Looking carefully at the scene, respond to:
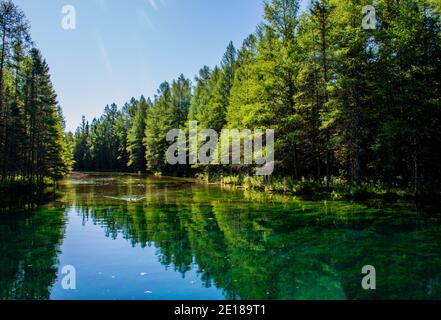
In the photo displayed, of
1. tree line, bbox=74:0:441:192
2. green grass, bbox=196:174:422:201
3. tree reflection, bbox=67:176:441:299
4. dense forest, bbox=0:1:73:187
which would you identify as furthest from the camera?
dense forest, bbox=0:1:73:187

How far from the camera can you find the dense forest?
87.7 feet

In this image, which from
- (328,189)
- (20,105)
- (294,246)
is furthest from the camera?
(20,105)

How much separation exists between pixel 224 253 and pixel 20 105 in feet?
115

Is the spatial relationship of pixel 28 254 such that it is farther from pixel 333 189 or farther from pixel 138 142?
pixel 138 142

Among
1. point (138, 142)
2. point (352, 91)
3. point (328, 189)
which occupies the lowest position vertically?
point (328, 189)

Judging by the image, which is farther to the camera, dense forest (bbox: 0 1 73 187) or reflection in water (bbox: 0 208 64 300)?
dense forest (bbox: 0 1 73 187)

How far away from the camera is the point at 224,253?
10.9 meters

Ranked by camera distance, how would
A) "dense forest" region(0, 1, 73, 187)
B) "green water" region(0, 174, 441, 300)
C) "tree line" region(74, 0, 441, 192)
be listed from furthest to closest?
"dense forest" region(0, 1, 73, 187) < "tree line" region(74, 0, 441, 192) < "green water" region(0, 174, 441, 300)

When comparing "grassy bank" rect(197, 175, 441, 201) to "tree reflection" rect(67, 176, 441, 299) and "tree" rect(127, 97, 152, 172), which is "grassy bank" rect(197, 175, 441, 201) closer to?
"tree reflection" rect(67, 176, 441, 299)

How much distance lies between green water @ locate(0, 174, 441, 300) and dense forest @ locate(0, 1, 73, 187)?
14169 mm

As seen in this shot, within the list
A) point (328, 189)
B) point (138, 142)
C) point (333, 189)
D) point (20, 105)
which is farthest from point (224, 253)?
point (138, 142)

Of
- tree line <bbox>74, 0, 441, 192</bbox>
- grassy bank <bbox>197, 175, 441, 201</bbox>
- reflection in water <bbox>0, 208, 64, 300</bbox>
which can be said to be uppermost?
tree line <bbox>74, 0, 441, 192</bbox>

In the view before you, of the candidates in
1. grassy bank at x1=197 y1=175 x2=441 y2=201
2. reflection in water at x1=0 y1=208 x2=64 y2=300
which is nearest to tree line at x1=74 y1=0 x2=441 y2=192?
grassy bank at x1=197 y1=175 x2=441 y2=201

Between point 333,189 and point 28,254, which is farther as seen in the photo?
point 333,189
